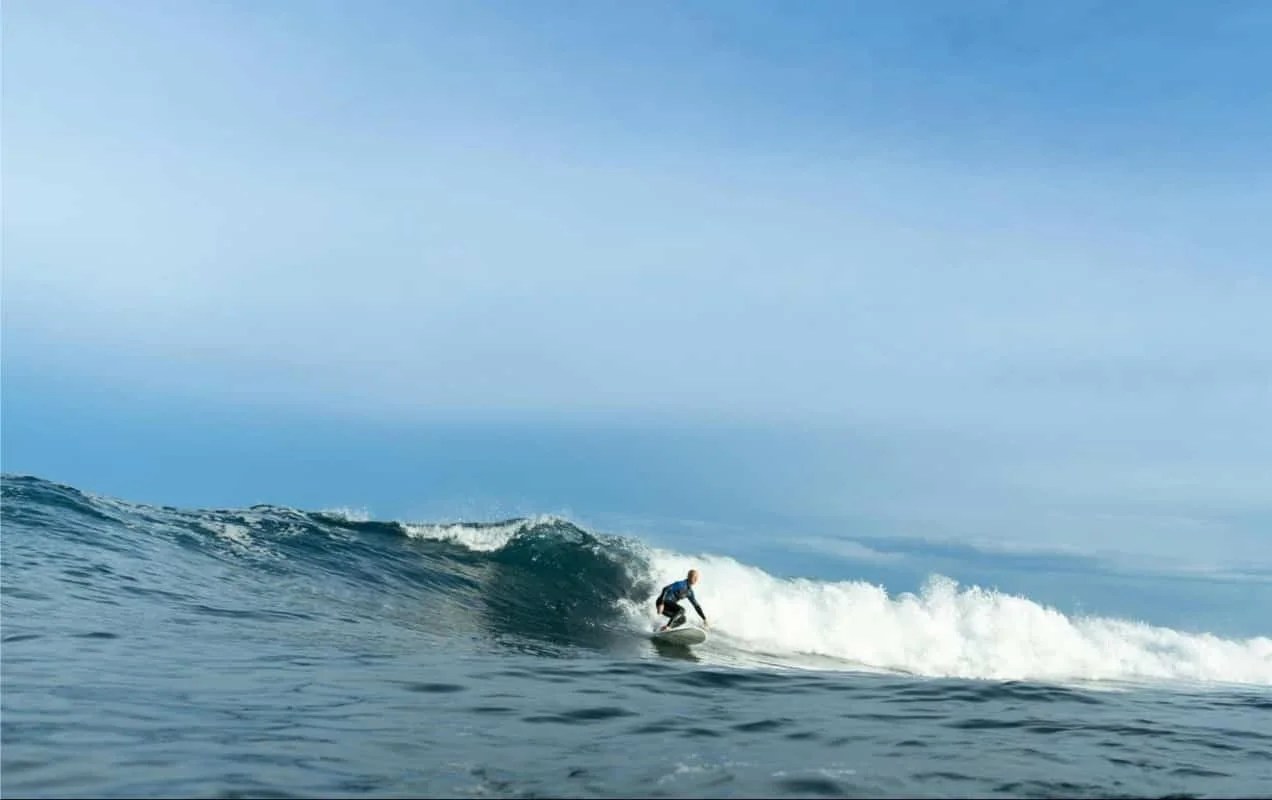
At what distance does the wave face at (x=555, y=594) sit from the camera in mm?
20766

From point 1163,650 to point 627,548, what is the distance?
1797 centimetres

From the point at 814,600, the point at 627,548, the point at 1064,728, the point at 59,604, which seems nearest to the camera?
the point at 1064,728

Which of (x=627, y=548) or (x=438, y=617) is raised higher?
(x=627, y=548)

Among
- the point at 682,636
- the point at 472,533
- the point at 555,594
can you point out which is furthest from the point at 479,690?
the point at 472,533

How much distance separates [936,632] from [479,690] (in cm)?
1948

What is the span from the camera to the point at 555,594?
25.7 meters

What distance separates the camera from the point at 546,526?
3177 centimetres

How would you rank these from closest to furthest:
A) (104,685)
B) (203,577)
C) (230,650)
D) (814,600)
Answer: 1. (104,685)
2. (230,650)
3. (203,577)
4. (814,600)

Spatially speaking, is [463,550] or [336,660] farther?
[463,550]

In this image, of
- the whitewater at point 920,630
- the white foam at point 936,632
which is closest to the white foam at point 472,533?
the whitewater at point 920,630

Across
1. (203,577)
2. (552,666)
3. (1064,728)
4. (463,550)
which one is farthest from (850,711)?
(463,550)

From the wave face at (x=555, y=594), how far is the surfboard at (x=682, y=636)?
0.36 m

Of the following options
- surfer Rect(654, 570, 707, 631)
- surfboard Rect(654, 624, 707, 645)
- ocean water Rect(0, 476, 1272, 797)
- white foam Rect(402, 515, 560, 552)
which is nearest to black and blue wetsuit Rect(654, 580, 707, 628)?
surfer Rect(654, 570, 707, 631)

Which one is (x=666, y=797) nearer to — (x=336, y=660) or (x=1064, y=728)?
(x=1064, y=728)
